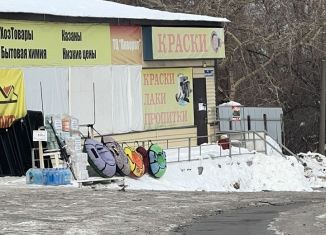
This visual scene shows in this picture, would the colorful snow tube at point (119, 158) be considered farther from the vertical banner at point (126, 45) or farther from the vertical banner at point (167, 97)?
the vertical banner at point (167, 97)

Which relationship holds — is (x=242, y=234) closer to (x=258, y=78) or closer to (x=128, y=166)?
(x=128, y=166)

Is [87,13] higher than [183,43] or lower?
higher

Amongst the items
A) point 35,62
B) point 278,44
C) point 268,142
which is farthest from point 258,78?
point 35,62

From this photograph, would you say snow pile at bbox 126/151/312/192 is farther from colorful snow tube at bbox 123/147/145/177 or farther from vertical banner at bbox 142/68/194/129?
vertical banner at bbox 142/68/194/129

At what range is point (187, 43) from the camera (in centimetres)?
2873

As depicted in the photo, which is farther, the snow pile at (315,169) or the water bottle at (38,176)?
the snow pile at (315,169)

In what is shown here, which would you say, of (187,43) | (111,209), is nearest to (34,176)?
(111,209)

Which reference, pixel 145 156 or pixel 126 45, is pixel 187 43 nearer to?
pixel 126 45

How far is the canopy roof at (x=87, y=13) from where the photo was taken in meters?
22.5

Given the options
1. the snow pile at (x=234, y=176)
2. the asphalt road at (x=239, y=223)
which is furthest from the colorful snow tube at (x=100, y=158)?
the asphalt road at (x=239, y=223)

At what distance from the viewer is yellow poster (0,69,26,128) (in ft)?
70.3

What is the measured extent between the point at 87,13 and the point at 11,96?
171 inches

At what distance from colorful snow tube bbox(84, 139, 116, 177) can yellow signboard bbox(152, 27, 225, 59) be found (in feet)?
20.5

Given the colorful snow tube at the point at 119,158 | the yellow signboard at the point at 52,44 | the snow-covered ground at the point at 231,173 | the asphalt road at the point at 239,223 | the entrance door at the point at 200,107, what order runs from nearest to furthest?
the asphalt road at the point at 239,223, the colorful snow tube at the point at 119,158, the yellow signboard at the point at 52,44, the snow-covered ground at the point at 231,173, the entrance door at the point at 200,107
